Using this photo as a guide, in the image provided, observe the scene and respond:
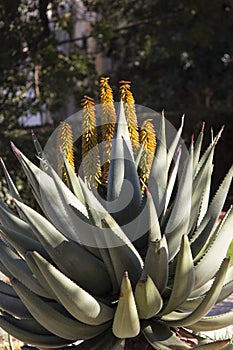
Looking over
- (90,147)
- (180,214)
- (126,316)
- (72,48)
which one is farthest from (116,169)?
(72,48)

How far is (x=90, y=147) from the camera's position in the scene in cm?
294

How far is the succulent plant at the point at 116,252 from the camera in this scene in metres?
2.40

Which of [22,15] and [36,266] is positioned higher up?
[22,15]

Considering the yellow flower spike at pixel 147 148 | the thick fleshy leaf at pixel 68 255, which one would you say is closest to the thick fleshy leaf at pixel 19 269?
the thick fleshy leaf at pixel 68 255

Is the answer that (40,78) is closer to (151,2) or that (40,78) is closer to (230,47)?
(151,2)

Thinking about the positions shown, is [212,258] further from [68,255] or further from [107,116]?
[107,116]

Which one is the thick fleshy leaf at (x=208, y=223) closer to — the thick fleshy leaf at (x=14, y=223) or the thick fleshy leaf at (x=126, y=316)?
the thick fleshy leaf at (x=126, y=316)

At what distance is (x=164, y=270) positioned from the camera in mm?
2445

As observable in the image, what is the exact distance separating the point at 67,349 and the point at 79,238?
0.48 m

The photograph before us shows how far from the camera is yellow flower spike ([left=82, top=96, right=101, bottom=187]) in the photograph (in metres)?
2.94

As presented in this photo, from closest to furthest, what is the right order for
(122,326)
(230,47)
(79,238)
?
(122,326) → (79,238) → (230,47)

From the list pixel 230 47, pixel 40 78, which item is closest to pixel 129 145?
pixel 40 78

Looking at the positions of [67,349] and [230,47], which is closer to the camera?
[67,349]

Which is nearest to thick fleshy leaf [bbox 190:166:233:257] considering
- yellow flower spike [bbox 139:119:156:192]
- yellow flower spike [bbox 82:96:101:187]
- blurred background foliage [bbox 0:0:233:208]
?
yellow flower spike [bbox 139:119:156:192]
